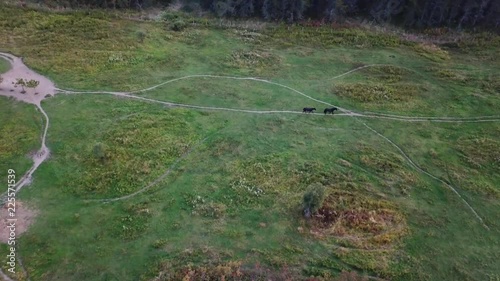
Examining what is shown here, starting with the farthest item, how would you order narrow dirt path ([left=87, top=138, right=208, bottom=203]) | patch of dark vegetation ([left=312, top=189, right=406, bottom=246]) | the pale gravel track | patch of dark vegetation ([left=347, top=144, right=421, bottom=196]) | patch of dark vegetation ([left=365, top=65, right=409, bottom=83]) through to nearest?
patch of dark vegetation ([left=365, top=65, right=409, bottom=83])
patch of dark vegetation ([left=347, top=144, right=421, bottom=196])
narrow dirt path ([left=87, top=138, right=208, bottom=203])
patch of dark vegetation ([left=312, top=189, right=406, bottom=246])
the pale gravel track

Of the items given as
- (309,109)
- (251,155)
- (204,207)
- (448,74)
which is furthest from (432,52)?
(204,207)

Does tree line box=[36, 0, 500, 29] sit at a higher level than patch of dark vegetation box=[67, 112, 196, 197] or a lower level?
higher

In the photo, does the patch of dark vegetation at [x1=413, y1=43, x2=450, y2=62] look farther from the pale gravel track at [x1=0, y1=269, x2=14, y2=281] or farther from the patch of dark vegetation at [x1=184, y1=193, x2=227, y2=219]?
the pale gravel track at [x1=0, y1=269, x2=14, y2=281]

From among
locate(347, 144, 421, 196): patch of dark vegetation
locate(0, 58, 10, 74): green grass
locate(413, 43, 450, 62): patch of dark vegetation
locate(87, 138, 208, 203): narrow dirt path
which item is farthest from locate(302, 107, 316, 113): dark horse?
locate(0, 58, 10, 74): green grass

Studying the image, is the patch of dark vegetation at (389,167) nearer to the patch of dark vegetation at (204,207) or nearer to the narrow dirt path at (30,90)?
the patch of dark vegetation at (204,207)

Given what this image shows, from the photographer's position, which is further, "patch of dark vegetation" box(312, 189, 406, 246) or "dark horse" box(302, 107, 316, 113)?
"dark horse" box(302, 107, 316, 113)

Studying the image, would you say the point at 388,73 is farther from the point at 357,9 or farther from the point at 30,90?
the point at 30,90
